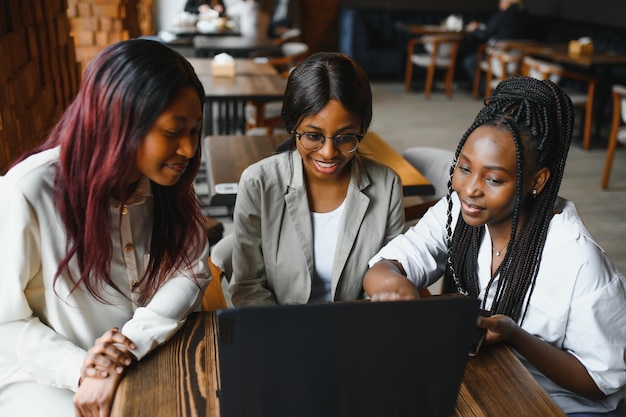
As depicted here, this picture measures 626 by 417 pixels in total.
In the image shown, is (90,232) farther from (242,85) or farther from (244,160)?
(242,85)

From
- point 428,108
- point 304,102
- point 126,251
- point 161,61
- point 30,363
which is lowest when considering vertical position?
point 428,108

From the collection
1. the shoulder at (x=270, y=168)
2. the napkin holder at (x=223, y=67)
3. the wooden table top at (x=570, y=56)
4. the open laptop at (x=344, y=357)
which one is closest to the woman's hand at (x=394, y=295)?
the open laptop at (x=344, y=357)

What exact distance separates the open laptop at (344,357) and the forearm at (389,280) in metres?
0.34

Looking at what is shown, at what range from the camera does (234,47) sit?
16.6ft

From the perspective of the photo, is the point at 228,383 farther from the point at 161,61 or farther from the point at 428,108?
the point at 428,108

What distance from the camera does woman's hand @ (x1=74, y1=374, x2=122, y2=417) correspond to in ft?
2.97

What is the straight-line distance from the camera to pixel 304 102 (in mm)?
1484

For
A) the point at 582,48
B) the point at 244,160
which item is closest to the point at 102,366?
the point at 244,160

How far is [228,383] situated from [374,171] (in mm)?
1014

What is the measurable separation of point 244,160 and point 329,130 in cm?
92

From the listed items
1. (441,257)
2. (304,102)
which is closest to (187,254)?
(304,102)

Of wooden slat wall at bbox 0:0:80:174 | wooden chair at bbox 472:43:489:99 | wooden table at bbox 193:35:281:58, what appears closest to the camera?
wooden slat wall at bbox 0:0:80:174

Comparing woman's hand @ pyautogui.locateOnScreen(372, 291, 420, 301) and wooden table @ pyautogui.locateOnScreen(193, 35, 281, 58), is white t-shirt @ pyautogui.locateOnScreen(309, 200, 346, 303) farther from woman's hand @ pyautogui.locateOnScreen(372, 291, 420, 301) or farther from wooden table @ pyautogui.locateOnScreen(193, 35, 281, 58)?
wooden table @ pyautogui.locateOnScreen(193, 35, 281, 58)

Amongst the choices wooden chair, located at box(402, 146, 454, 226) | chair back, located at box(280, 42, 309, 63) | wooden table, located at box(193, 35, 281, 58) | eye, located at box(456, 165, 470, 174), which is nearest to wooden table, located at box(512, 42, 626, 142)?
chair back, located at box(280, 42, 309, 63)
